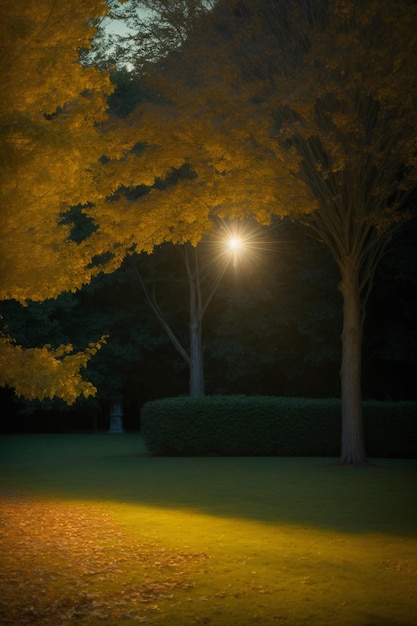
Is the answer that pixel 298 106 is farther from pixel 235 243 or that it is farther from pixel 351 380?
pixel 235 243

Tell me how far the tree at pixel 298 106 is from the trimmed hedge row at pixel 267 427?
19.0ft

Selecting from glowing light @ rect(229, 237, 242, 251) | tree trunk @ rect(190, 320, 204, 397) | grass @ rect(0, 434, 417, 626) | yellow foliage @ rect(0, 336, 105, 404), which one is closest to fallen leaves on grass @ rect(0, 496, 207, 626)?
grass @ rect(0, 434, 417, 626)

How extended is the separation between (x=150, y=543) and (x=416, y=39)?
1023 centimetres

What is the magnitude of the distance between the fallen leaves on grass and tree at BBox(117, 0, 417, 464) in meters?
7.09

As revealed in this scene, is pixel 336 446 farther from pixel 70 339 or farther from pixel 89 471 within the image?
pixel 70 339

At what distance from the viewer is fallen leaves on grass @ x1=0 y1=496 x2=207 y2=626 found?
5906mm

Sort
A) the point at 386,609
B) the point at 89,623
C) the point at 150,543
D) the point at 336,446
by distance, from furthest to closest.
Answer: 1. the point at 336,446
2. the point at 150,543
3. the point at 386,609
4. the point at 89,623

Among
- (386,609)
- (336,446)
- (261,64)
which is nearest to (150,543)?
(386,609)

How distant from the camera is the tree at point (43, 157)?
8.24 m

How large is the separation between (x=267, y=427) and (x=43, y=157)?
44.5 feet

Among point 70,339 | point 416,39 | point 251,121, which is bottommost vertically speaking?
point 70,339

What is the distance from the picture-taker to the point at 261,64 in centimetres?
1616

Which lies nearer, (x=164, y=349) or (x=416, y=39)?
(x=416, y=39)

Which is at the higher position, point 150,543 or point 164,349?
point 164,349
